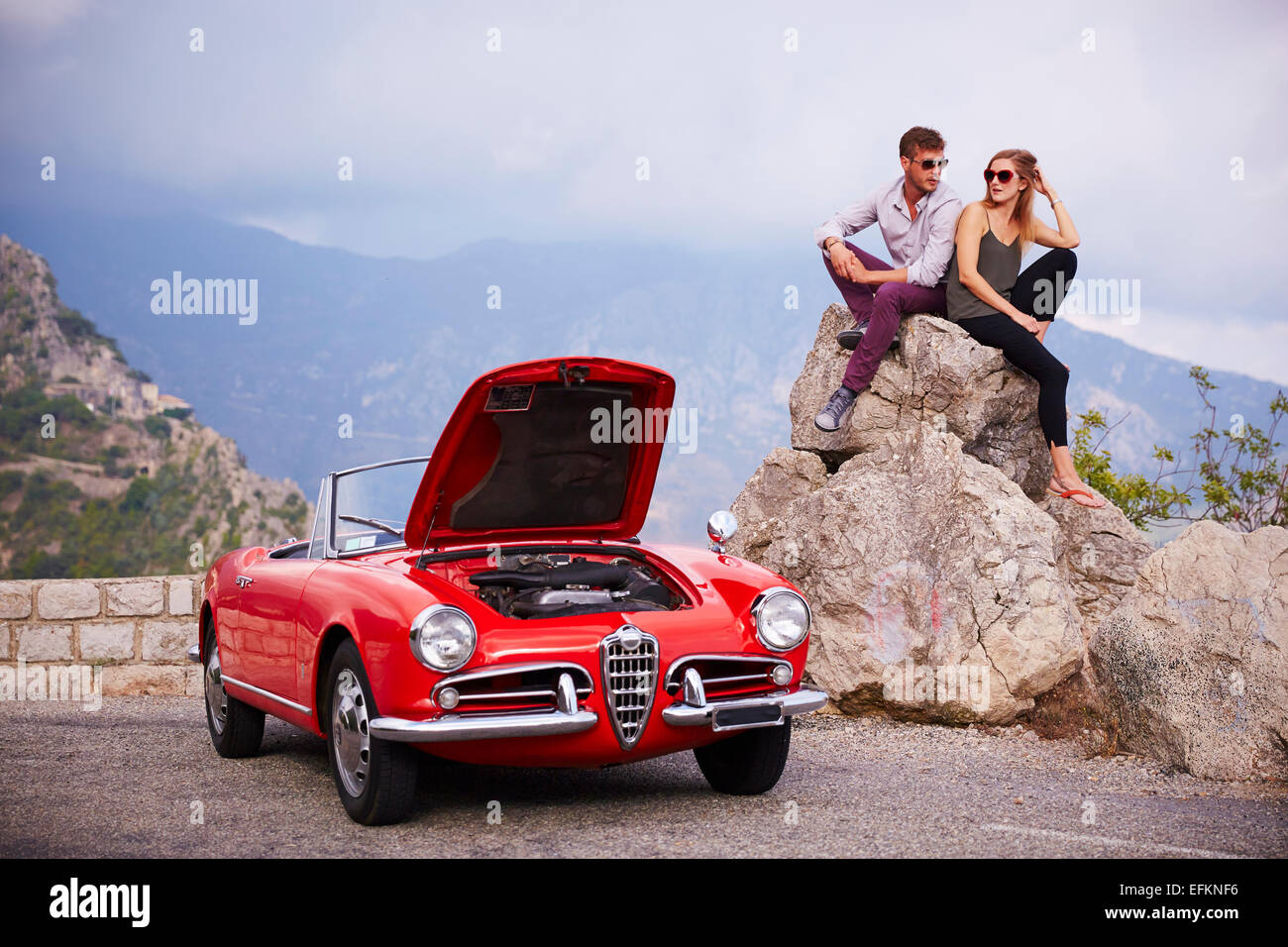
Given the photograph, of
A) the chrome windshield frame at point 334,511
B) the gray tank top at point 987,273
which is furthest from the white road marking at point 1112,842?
the gray tank top at point 987,273

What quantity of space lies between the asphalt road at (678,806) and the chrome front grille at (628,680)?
0.42m

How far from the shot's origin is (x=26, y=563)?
4712 cm

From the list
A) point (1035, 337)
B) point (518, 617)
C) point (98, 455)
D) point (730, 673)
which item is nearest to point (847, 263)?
point (1035, 337)

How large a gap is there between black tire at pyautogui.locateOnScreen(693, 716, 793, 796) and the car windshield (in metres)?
1.89

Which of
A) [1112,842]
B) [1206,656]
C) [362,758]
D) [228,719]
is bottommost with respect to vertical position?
[228,719]

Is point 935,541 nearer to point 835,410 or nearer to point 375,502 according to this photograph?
point 835,410

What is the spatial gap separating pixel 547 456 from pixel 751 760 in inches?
65.5

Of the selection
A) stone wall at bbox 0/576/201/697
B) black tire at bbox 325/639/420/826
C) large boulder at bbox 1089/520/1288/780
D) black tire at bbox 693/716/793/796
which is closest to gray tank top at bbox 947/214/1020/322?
large boulder at bbox 1089/520/1288/780

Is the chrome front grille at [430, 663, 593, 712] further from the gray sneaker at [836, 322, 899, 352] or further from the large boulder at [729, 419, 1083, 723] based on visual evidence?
the gray sneaker at [836, 322, 899, 352]

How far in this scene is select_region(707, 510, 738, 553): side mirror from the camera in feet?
19.7

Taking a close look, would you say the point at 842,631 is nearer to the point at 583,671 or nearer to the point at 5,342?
the point at 583,671

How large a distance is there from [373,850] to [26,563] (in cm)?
4827

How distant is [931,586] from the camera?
7.46 metres
